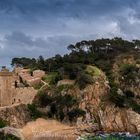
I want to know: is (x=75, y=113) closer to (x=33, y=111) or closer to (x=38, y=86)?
(x=33, y=111)

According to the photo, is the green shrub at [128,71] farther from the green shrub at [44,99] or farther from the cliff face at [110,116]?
the green shrub at [44,99]

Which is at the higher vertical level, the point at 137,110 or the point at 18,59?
the point at 18,59

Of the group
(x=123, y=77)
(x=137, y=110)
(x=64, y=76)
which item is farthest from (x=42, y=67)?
(x=137, y=110)

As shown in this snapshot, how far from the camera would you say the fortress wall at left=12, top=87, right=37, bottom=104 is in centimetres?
7256

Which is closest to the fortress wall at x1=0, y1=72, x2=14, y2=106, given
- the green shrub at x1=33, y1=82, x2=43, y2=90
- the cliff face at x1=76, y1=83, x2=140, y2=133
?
the green shrub at x1=33, y1=82, x2=43, y2=90

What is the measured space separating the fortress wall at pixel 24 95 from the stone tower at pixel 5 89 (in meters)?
0.67

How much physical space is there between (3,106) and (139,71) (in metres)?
22.5

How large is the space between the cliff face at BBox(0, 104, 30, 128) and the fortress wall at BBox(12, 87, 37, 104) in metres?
2.78

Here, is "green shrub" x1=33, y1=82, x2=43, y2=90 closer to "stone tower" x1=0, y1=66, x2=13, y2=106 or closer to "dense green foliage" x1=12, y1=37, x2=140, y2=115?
"dense green foliage" x1=12, y1=37, x2=140, y2=115

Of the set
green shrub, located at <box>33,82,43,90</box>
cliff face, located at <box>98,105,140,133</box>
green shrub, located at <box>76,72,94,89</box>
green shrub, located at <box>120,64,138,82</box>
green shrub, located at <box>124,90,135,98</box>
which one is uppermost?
green shrub, located at <box>120,64,138,82</box>

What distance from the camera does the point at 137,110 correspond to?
74.5 m

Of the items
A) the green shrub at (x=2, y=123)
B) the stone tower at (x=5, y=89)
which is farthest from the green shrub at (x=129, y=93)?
the green shrub at (x=2, y=123)

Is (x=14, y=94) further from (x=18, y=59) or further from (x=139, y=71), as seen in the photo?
(x=18, y=59)

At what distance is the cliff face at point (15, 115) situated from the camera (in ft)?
222
